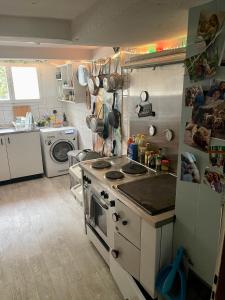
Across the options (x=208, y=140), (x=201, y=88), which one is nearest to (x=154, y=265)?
(x=208, y=140)

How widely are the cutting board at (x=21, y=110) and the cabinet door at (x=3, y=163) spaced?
75cm

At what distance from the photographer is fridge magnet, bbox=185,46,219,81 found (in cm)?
90

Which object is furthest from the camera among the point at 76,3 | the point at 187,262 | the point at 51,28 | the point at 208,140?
the point at 51,28

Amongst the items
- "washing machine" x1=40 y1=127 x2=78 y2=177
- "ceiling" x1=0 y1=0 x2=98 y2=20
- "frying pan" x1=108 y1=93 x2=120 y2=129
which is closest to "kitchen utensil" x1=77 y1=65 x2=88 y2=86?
"frying pan" x1=108 y1=93 x2=120 y2=129

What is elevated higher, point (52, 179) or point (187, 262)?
point (187, 262)

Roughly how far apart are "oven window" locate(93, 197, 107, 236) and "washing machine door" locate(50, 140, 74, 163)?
7.21 ft

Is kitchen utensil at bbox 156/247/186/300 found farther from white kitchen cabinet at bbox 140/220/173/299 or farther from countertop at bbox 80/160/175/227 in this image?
countertop at bbox 80/160/175/227

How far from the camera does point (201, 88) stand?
3.23 ft

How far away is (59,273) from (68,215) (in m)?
0.95

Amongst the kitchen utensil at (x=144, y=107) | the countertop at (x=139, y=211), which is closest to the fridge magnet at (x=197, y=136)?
the countertop at (x=139, y=211)

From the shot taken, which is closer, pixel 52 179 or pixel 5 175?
pixel 5 175

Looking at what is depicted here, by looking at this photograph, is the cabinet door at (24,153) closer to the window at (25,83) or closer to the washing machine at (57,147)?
the washing machine at (57,147)

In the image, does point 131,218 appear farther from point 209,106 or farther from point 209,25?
point 209,25

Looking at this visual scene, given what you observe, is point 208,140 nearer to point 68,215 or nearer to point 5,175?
point 68,215
